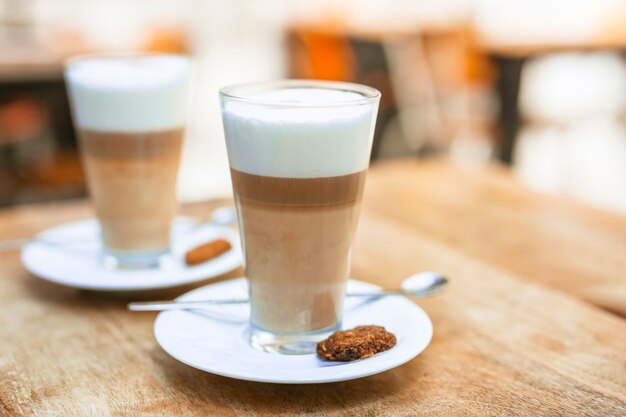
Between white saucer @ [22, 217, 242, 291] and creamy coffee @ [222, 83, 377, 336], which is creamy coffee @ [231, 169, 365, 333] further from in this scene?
white saucer @ [22, 217, 242, 291]

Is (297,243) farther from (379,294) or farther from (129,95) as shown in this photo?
(129,95)

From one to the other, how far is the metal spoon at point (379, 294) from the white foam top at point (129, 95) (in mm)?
234

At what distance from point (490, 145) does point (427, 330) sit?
3.29 meters

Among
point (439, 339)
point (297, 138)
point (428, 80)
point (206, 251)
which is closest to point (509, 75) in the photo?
point (428, 80)

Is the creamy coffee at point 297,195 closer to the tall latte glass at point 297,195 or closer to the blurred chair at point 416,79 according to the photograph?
the tall latte glass at point 297,195

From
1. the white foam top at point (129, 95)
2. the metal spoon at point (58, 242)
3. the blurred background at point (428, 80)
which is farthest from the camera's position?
the blurred background at point (428, 80)

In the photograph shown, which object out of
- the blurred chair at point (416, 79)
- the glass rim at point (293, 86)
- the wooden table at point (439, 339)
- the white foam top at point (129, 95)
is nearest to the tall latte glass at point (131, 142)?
the white foam top at point (129, 95)

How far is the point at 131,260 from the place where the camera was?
992 mm

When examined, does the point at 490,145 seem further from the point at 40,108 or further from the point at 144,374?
the point at 144,374

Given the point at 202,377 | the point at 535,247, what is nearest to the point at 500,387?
the point at 202,377

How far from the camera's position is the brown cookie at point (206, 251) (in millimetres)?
971

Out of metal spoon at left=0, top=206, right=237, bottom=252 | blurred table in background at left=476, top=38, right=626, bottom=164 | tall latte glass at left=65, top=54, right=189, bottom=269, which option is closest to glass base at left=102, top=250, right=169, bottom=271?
tall latte glass at left=65, top=54, right=189, bottom=269

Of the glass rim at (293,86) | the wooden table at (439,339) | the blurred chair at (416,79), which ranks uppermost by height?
the glass rim at (293,86)

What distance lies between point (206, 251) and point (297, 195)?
317 millimetres
